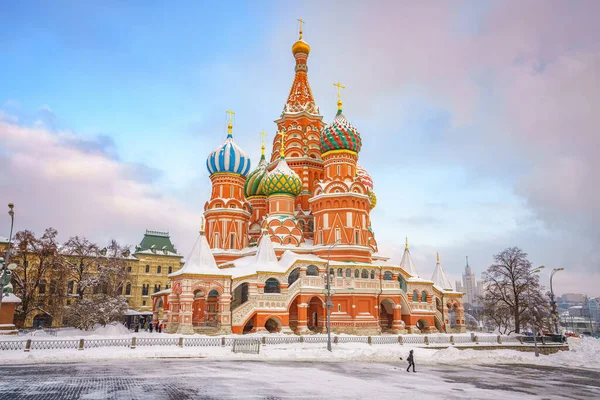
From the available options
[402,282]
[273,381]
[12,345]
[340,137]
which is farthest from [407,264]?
[12,345]

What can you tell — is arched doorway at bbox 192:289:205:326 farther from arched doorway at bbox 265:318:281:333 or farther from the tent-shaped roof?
the tent-shaped roof

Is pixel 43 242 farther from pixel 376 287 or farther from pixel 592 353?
pixel 592 353

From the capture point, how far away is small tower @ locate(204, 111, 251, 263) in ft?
143

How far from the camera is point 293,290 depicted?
35188 mm

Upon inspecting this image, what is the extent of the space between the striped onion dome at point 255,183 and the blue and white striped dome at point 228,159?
3568 mm

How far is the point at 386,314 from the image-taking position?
136 feet

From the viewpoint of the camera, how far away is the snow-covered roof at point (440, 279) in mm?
44031

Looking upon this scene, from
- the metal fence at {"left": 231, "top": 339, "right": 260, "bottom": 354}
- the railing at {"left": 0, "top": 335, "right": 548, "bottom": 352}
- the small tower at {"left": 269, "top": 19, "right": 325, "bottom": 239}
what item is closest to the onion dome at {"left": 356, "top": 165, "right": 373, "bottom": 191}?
the small tower at {"left": 269, "top": 19, "right": 325, "bottom": 239}

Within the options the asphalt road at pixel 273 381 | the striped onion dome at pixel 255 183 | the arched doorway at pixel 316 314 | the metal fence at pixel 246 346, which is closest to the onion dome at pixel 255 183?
the striped onion dome at pixel 255 183

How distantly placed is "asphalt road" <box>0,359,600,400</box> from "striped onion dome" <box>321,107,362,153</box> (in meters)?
23.6

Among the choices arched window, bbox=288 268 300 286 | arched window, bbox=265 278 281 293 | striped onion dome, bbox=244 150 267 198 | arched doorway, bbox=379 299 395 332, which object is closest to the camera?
arched window, bbox=265 278 281 293

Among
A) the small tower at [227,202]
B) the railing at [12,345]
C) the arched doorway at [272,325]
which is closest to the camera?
the railing at [12,345]

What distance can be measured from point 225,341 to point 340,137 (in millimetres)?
22585

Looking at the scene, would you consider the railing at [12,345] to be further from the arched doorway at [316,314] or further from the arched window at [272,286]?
the arched doorway at [316,314]
